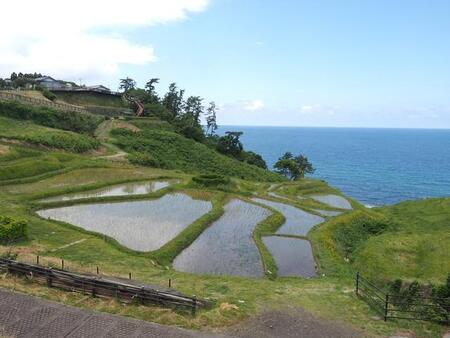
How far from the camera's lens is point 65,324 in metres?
15.0

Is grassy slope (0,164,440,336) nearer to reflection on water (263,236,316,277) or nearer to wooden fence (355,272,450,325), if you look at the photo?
wooden fence (355,272,450,325)

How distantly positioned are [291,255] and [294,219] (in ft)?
30.7

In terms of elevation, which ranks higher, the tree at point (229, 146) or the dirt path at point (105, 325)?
the tree at point (229, 146)

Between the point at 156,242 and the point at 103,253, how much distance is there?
4028 millimetres

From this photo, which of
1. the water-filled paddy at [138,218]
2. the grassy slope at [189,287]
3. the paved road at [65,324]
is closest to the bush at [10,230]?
the grassy slope at [189,287]

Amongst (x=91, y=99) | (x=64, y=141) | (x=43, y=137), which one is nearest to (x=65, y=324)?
(x=43, y=137)

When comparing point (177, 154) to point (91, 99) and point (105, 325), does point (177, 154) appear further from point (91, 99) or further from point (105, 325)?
point (105, 325)

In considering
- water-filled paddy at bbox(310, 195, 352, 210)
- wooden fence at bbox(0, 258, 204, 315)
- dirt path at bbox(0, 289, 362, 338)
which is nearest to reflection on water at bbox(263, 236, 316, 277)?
dirt path at bbox(0, 289, 362, 338)

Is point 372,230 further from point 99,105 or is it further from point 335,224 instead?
point 99,105

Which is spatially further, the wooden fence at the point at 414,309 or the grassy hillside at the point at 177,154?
the grassy hillside at the point at 177,154

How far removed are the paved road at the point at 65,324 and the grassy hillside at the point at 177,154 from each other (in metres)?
47.2

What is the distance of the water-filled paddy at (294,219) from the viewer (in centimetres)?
3284

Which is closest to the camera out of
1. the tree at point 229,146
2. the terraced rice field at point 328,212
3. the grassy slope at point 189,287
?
the grassy slope at point 189,287

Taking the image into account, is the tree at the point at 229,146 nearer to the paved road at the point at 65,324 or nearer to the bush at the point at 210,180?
the bush at the point at 210,180
